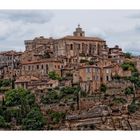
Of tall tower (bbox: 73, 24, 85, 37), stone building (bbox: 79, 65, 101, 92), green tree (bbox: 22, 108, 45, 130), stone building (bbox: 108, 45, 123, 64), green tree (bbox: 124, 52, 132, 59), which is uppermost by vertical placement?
tall tower (bbox: 73, 24, 85, 37)

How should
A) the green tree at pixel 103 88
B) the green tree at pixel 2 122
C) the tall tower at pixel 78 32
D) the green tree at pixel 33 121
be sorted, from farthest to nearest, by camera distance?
the green tree at pixel 103 88
the tall tower at pixel 78 32
the green tree at pixel 2 122
the green tree at pixel 33 121

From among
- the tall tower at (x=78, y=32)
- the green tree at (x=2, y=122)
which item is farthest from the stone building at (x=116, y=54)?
the green tree at (x=2, y=122)

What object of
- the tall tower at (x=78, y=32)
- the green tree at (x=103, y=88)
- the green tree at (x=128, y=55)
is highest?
the tall tower at (x=78, y=32)

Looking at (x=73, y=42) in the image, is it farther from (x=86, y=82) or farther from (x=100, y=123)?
(x=100, y=123)

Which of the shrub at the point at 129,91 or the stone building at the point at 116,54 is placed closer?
the shrub at the point at 129,91

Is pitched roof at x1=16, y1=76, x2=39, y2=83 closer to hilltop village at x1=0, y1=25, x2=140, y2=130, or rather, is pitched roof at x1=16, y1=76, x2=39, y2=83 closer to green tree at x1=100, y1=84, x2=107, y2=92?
hilltop village at x1=0, y1=25, x2=140, y2=130

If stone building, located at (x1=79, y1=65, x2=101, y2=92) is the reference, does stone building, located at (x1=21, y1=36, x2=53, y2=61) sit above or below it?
above

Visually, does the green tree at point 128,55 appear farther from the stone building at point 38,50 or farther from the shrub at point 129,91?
the stone building at point 38,50

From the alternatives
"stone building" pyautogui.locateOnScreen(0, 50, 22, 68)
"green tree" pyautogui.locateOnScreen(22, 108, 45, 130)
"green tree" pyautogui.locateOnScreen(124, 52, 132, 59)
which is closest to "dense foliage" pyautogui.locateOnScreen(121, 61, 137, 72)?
"green tree" pyautogui.locateOnScreen(124, 52, 132, 59)

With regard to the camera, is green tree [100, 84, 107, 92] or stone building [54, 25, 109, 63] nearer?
green tree [100, 84, 107, 92]
